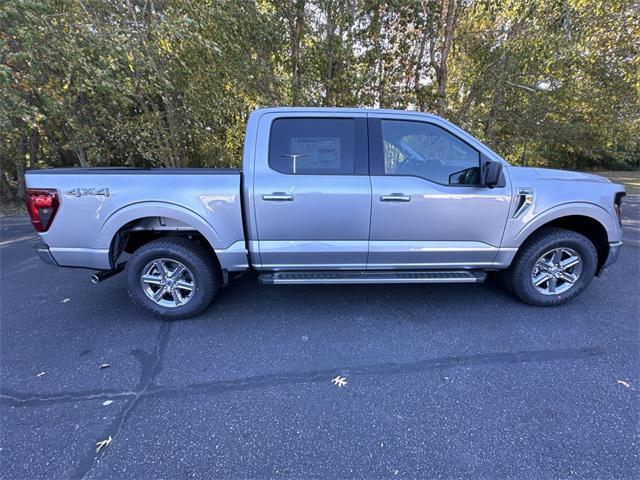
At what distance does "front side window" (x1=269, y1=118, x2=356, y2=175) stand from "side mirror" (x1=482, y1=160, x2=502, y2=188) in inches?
47.3

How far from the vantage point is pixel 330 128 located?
2.91m

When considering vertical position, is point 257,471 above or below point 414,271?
below

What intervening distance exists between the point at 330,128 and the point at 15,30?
22.1 ft

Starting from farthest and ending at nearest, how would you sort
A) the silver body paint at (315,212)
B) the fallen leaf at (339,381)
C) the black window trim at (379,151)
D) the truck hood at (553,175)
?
the truck hood at (553,175)
the black window trim at (379,151)
the silver body paint at (315,212)
the fallen leaf at (339,381)

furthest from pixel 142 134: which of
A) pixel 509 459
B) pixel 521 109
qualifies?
pixel 521 109

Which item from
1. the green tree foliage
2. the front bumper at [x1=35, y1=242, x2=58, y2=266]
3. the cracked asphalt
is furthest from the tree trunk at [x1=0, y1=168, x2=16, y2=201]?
the front bumper at [x1=35, y1=242, x2=58, y2=266]

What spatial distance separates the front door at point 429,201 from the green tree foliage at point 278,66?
407 centimetres

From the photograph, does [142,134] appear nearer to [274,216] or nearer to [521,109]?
[274,216]

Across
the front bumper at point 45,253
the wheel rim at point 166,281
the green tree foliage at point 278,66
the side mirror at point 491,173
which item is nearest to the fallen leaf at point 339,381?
the wheel rim at point 166,281

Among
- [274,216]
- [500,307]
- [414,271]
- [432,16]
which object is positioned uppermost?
[432,16]

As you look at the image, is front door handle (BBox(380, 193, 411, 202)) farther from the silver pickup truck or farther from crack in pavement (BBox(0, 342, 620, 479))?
crack in pavement (BBox(0, 342, 620, 479))

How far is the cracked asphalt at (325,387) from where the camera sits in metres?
1.66

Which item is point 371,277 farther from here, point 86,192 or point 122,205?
point 86,192

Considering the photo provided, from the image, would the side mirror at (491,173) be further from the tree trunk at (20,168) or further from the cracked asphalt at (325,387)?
the tree trunk at (20,168)
